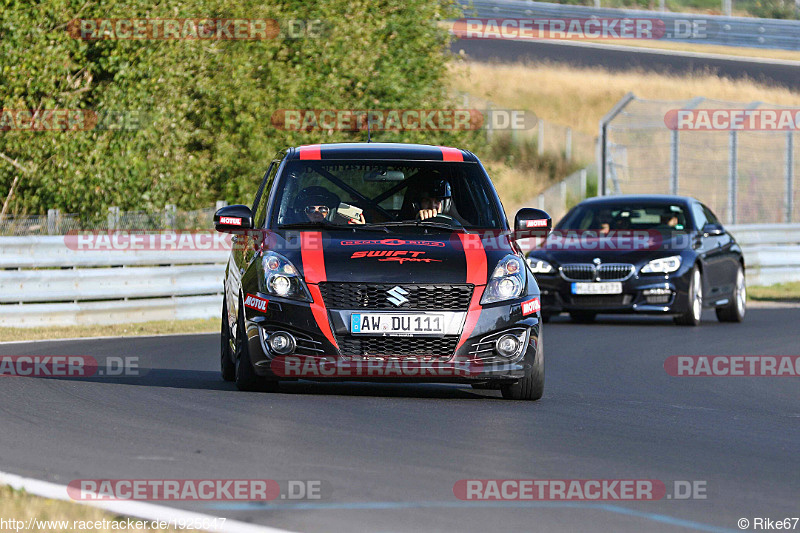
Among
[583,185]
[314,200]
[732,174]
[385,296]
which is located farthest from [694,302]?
[583,185]

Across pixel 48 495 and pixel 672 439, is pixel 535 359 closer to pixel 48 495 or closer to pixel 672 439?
pixel 672 439

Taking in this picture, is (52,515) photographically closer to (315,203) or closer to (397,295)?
(397,295)

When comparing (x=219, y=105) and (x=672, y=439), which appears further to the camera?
(x=219, y=105)

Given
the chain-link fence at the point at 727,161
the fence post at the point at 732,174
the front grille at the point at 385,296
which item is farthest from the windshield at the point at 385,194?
the fence post at the point at 732,174

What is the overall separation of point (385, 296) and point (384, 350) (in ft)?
1.06

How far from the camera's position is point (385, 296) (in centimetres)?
896

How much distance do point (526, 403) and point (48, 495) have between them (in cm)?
419

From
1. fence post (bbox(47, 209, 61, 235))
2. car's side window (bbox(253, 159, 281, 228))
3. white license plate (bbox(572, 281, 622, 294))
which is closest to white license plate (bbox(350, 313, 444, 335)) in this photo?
car's side window (bbox(253, 159, 281, 228))

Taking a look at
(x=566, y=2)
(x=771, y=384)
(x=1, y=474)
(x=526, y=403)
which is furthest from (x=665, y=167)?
(x=1, y=474)

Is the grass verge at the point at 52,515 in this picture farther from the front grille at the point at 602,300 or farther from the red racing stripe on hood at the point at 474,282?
the front grille at the point at 602,300

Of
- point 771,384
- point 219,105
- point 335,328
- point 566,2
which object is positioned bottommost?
point 771,384

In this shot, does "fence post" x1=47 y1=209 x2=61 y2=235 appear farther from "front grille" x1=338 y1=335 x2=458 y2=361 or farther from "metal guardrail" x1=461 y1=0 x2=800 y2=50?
"metal guardrail" x1=461 y1=0 x2=800 y2=50

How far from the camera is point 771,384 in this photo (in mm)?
11531

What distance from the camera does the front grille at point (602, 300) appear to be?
55.8 feet
